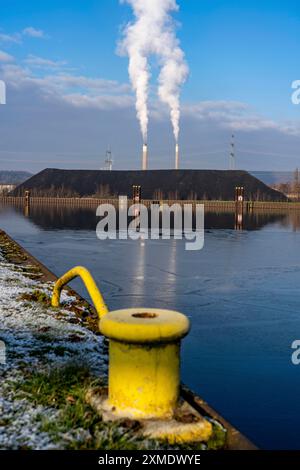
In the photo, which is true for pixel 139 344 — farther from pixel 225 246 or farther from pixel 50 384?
pixel 225 246

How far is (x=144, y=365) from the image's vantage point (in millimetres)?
4066

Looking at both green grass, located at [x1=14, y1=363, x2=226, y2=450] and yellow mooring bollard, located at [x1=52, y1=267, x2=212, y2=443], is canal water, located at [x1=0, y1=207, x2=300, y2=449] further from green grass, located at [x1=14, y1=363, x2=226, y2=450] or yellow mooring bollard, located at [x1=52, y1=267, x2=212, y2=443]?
green grass, located at [x1=14, y1=363, x2=226, y2=450]

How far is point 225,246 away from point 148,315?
63.3ft

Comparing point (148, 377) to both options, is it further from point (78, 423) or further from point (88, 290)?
point (88, 290)

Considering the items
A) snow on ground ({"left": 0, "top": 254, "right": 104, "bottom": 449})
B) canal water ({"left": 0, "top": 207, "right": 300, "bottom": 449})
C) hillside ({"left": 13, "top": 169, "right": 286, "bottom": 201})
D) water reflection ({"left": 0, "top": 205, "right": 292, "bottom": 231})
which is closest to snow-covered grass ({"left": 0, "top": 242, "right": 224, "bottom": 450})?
snow on ground ({"left": 0, "top": 254, "right": 104, "bottom": 449})

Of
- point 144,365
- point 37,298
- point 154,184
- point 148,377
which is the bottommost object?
point 37,298

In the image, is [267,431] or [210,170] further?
[210,170]

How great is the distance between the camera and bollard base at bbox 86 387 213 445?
386 centimetres

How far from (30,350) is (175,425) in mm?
2639

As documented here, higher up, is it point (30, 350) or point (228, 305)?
point (30, 350)

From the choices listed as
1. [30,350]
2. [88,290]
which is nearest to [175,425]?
[30,350]

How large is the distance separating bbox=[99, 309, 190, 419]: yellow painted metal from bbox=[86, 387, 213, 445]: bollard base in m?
0.06

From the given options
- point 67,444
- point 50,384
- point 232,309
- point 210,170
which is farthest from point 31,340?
point 210,170

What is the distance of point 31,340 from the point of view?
6496mm
